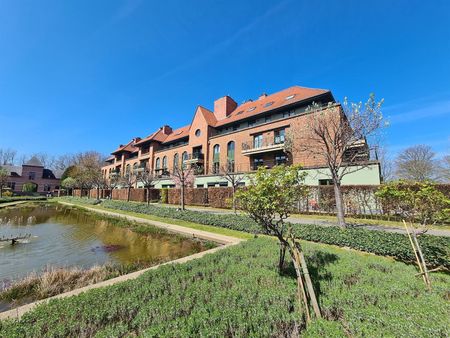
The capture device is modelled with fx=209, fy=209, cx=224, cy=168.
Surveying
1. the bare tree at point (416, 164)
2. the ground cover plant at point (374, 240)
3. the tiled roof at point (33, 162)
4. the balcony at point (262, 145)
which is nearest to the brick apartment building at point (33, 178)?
the tiled roof at point (33, 162)

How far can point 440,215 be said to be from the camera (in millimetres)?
5117

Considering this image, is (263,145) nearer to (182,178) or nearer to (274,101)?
(274,101)

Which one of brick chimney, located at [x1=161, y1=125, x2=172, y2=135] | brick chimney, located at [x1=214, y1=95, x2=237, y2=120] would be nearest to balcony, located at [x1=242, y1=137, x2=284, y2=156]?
brick chimney, located at [x1=214, y1=95, x2=237, y2=120]

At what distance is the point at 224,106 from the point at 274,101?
29.7 feet

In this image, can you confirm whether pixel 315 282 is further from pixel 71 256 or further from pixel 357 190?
pixel 357 190

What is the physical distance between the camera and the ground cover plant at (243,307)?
2.72 metres

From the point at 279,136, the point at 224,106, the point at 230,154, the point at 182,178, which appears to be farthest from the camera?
the point at 224,106

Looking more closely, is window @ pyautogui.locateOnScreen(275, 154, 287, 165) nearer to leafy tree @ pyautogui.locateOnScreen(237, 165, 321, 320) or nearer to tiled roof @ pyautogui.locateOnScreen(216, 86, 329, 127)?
tiled roof @ pyautogui.locateOnScreen(216, 86, 329, 127)

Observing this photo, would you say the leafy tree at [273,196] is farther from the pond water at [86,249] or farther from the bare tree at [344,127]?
the bare tree at [344,127]

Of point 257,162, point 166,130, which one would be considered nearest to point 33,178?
point 166,130

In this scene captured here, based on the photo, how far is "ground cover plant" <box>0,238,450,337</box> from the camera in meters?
2.72

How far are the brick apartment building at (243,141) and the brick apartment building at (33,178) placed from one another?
3923 cm

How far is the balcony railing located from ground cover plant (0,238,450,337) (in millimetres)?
18837

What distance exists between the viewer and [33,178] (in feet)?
189
